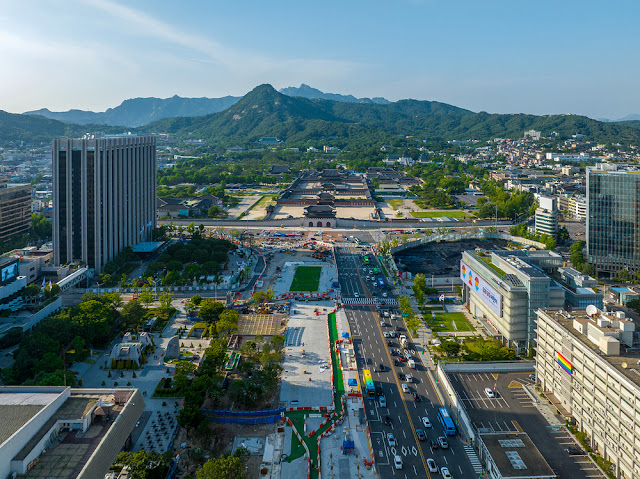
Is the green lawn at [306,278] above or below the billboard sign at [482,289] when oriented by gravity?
below

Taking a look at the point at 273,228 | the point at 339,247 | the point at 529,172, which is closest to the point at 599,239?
the point at 339,247

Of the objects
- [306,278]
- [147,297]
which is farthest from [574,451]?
[147,297]

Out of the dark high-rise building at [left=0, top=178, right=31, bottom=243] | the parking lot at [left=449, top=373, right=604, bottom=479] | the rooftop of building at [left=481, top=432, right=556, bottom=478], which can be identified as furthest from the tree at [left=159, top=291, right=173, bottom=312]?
the dark high-rise building at [left=0, top=178, right=31, bottom=243]

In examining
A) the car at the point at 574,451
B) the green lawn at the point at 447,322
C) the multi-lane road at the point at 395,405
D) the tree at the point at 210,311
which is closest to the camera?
the multi-lane road at the point at 395,405

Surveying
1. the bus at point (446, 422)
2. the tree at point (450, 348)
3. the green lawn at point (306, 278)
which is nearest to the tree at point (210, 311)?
the green lawn at point (306, 278)

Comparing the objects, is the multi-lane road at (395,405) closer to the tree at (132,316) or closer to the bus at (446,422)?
the bus at (446,422)

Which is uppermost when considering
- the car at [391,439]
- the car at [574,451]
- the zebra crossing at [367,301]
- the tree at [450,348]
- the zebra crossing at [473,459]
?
the zebra crossing at [367,301]

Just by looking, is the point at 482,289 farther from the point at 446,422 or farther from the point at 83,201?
the point at 83,201

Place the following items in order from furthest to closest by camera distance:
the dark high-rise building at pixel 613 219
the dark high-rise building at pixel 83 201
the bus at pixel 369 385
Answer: the dark high-rise building at pixel 83 201
the dark high-rise building at pixel 613 219
the bus at pixel 369 385
